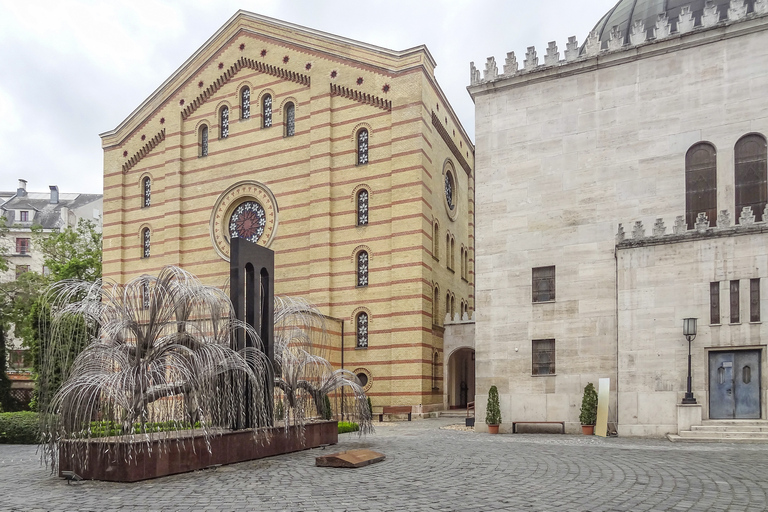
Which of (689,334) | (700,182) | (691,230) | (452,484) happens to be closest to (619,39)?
(700,182)

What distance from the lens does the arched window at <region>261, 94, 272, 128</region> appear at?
3503 cm

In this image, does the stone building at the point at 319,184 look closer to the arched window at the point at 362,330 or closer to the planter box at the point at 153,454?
the arched window at the point at 362,330

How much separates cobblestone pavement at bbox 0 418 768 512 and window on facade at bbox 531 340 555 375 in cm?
628

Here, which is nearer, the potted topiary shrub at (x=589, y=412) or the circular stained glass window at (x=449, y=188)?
the potted topiary shrub at (x=589, y=412)

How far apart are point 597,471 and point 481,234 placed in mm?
12587

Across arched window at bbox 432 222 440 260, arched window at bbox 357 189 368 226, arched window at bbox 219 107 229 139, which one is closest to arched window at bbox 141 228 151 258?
arched window at bbox 219 107 229 139

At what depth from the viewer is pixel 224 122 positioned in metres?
36.5

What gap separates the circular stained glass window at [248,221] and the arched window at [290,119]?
14.3 feet

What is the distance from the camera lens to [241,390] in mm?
13711

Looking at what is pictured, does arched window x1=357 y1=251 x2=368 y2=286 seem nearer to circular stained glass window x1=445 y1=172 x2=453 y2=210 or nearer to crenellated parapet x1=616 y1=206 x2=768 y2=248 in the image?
circular stained glass window x1=445 y1=172 x2=453 y2=210

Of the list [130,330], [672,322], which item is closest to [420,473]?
[130,330]

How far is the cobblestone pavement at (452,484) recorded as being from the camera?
367 inches

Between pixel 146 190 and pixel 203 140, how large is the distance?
5.21 meters

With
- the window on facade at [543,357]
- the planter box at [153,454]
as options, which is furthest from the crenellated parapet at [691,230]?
the planter box at [153,454]
